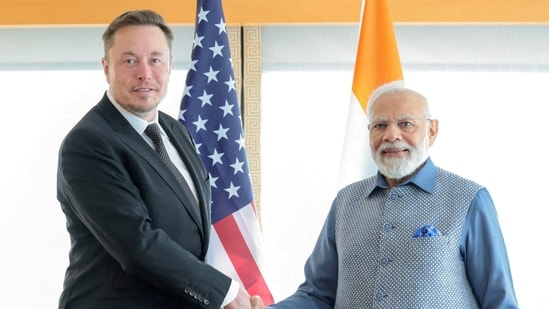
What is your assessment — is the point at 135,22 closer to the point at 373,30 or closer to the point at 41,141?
the point at 373,30

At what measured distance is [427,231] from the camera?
2.63m

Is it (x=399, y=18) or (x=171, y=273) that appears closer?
(x=171, y=273)

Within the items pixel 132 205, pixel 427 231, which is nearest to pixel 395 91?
pixel 427 231

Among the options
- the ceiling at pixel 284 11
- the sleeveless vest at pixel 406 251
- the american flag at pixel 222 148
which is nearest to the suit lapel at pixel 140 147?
the sleeveless vest at pixel 406 251

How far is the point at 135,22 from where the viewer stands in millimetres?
2619

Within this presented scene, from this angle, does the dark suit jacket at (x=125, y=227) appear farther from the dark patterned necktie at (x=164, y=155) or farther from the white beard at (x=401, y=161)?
the white beard at (x=401, y=161)

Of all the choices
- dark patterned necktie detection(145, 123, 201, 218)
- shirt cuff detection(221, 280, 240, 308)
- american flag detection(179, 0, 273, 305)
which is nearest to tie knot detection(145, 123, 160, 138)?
dark patterned necktie detection(145, 123, 201, 218)

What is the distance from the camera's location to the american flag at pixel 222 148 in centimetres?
402

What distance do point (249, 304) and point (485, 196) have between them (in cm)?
76

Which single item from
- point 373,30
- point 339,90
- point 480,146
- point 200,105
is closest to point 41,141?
point 200,105

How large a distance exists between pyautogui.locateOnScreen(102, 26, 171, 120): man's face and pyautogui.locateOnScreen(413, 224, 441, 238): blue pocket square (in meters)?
0.85

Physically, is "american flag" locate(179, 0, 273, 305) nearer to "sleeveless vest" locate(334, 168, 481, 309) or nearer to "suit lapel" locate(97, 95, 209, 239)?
"sleeveless vest" locate(334, 168, 481, 309)

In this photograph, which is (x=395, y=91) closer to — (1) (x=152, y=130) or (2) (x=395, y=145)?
(2) (x=395, y=145)

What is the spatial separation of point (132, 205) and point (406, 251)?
2.66 ft
